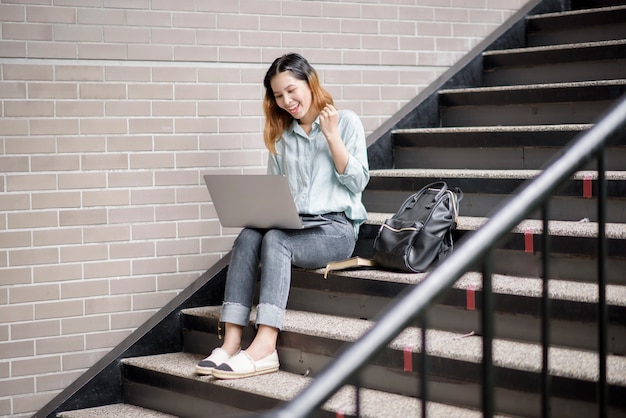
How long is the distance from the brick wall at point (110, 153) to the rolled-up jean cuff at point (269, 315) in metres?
0.83

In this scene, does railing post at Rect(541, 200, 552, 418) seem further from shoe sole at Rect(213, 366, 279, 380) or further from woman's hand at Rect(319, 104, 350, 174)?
woman's hand at Rect(319, 104, 350, 174)

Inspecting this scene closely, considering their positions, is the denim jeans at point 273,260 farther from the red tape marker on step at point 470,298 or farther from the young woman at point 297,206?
the red tape marker on step at point 470,298

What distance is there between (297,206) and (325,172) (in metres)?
0.17

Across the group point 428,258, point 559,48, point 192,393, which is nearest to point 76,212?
point 192,393

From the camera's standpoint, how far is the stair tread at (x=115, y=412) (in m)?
3.78

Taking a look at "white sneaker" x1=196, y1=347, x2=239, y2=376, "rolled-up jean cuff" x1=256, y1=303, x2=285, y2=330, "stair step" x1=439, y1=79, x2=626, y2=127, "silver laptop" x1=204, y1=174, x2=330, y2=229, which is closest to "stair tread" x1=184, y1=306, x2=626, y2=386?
"rolled-up jean cuff" x1=256, y1=303, x2=285, y2=330

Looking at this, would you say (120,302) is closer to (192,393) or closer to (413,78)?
(192,393)

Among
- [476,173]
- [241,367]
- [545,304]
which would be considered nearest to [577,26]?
[476,173]

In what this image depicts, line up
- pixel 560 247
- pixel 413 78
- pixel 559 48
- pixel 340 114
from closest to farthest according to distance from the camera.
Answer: pixel 560 247
pixel 340 114
pixel 559 48
pixel 413 78

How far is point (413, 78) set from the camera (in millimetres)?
4770

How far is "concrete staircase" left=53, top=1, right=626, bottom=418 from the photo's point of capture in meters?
2.92

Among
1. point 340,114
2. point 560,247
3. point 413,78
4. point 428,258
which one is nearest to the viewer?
point 560,247

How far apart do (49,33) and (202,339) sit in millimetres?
1371

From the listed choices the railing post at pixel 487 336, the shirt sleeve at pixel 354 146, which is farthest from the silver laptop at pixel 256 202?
the railing post at pixel 487 336
